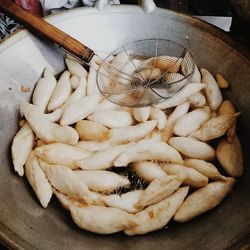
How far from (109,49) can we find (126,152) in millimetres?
542

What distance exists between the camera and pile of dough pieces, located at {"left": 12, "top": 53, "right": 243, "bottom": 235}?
3.10ft

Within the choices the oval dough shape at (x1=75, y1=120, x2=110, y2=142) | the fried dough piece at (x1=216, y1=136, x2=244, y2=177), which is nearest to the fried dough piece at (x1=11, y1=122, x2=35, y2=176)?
the oval dough shape at (x1=75, y1=120, x2=110, y2=142)

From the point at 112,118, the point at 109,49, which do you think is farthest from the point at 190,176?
the point at 109,49

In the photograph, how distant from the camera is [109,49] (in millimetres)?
1385

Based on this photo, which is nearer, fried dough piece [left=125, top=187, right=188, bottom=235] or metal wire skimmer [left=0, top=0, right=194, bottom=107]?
fried dough piece [left=125, top=187, right=188, bottom=235]

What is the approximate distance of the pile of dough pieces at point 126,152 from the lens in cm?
94

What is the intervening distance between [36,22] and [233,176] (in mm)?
875

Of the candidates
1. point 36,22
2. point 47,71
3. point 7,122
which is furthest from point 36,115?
point 36,22

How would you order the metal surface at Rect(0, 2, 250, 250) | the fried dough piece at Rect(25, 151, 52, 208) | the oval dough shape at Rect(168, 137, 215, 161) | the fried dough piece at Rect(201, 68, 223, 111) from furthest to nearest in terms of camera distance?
the fried dough piece at Rect(201, 68, 223, 111) → the oval dough shape at Rect(168, 137, 215, 161) → the fried dough piece at Rect(25, 151, 52, 208) → the metal surface at Rect(0, 2, 250, 250)

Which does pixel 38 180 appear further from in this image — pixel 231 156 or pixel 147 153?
pixel 231 156

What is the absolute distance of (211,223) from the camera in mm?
901

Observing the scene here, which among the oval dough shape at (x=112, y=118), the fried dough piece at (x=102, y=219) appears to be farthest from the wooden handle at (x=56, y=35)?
the fried dough piece at (x=102, y=219)

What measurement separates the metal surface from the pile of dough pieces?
0.11ft

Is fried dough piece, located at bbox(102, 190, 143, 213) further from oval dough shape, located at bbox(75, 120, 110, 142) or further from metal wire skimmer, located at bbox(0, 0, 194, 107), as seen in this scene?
metal wire skimmer, located at bbox(0, 0, 194, 107)
